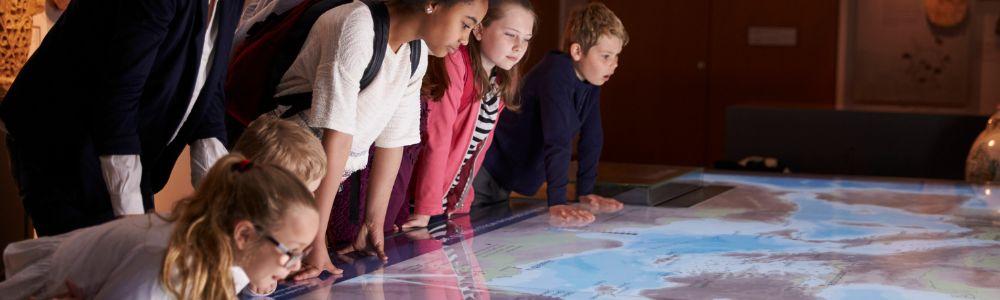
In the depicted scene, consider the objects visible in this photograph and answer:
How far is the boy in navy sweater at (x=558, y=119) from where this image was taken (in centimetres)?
362

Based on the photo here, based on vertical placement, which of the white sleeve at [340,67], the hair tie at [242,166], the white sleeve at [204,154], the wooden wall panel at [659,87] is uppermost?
the white sleeve at [340,67]

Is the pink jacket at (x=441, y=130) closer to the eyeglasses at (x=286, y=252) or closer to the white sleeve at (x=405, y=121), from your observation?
the white sleeve at (x=405, y=121)

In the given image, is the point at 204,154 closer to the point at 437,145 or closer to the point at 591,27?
the point at 437,145

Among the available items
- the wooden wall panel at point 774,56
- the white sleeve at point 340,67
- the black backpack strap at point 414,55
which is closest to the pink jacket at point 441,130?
the black backpack strap at point 414,55

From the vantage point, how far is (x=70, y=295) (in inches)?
74.3

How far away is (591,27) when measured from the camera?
3.64 m

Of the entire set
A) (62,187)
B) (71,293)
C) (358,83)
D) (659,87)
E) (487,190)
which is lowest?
(659,87)

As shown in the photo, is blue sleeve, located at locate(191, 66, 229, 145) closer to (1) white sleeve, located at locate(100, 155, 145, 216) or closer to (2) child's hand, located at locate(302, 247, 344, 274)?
(1) white sleeve, located at locate(100, 155, 145, 216)

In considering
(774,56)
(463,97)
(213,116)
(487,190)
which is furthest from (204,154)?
(774,56)

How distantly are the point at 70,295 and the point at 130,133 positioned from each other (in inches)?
13.8

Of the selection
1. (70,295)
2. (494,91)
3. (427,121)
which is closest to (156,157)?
(70,295)

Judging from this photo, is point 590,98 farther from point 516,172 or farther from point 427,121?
point 427,121

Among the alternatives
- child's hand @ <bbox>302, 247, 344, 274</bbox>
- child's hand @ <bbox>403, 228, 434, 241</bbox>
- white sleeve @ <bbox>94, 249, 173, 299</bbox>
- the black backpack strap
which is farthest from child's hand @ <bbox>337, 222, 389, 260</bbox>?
white sleeve @ <bbox>94, 249, 173, 299</bbox>

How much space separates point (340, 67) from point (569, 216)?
1.05 metres
